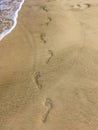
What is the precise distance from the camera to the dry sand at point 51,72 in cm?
257

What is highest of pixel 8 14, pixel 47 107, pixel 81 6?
pixel 47 107

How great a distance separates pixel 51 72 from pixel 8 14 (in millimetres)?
2311

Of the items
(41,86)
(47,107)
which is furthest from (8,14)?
(47,107)

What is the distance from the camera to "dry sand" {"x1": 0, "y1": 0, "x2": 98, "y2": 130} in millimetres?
2566

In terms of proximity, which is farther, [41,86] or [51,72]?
[51,72]

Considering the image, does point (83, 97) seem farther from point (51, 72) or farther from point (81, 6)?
point (81, 6)

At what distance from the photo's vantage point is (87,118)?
99.1 inches

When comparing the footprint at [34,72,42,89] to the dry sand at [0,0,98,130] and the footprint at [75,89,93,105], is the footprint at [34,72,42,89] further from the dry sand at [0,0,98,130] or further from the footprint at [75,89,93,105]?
the footprint at [75,89,93,105]

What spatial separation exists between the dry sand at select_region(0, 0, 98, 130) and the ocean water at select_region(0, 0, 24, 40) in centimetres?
14

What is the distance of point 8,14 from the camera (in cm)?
504

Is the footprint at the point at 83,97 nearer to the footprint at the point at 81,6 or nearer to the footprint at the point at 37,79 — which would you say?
the footprint at the point at 37,79

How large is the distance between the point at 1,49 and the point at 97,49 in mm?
1377

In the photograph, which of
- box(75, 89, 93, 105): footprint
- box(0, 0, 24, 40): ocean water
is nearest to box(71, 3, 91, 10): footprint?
box(0, 0, 24, 40): ocean water

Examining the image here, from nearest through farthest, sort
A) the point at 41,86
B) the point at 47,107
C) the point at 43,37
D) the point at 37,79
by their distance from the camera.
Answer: the point at 47,107 → the point at 41,86 → the point at 37,79 → the point at 43,37
